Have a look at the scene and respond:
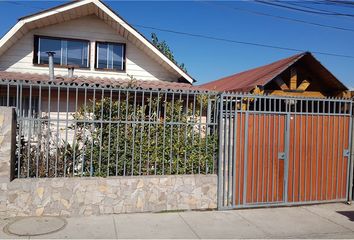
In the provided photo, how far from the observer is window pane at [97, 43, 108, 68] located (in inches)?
451

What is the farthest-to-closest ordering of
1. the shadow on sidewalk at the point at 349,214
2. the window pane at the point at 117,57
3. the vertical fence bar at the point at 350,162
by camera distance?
the window pane at the point at 117,57
the vertical fence bar at the point at 350,162
the shadow on sidewalk at the point at 349,214

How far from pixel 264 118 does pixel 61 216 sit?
13.8ft

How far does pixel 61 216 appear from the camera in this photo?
5777mm

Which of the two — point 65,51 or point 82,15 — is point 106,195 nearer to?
point 65,51

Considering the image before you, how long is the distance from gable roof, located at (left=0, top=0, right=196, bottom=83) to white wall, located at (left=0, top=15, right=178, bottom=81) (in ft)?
0.59

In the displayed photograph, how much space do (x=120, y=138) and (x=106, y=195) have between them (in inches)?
41.4

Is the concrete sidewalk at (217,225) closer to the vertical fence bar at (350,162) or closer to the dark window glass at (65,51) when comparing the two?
the vertical fence bar at (350,162)

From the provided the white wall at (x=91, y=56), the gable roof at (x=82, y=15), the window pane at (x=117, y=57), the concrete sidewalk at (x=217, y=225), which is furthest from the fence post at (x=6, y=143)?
the window pane at (x=117, y=57)

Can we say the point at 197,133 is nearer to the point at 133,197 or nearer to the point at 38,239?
the point at 133,197

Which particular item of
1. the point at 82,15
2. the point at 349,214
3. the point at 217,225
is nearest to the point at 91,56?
the point at 82,15

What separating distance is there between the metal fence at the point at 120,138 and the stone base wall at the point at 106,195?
22cm

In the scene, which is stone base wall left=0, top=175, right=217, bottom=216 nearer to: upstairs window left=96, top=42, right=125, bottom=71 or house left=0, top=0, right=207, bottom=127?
house left=0, top=0, right=207, bottom=127

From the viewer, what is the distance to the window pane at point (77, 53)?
1115 centimetres

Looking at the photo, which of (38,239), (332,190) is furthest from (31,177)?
(332,190)
